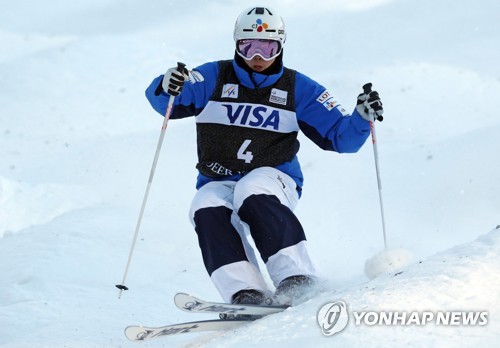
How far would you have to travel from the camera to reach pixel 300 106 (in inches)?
208

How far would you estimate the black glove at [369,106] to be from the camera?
5.01 m

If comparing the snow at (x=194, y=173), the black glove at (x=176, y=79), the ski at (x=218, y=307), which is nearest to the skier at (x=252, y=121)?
the black glove at (x=176, y=79)

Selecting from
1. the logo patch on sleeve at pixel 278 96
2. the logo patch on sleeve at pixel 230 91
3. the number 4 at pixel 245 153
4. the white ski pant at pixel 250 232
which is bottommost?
the white ski pant at pixel 250 232

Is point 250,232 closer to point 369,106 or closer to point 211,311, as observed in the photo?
point 211,311

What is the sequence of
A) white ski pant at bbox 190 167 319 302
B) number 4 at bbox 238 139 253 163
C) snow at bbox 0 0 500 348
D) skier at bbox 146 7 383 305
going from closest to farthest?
snow at bbox 0 0 500 348 < white ski pant at bbox 190 167 319 302 < skier at bbox 146 7 383 305 < number 4 at bbox 238 139 253 163

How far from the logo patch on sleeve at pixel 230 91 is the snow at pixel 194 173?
4.11ft

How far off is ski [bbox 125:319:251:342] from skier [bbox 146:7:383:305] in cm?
47

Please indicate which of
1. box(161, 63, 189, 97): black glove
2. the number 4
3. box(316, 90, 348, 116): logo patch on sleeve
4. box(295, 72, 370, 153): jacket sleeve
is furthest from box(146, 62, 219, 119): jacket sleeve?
box(316, 90, 348, 116): logo patch on sleeve

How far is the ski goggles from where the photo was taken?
17.0 ft

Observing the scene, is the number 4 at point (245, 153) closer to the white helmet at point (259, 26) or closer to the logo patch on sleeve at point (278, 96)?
the logo patch on sleeve at point (278, 96)

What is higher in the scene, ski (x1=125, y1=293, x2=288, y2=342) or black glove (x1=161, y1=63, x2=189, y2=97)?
black glove (x1=161, y1=63, x2=189, y2=97)

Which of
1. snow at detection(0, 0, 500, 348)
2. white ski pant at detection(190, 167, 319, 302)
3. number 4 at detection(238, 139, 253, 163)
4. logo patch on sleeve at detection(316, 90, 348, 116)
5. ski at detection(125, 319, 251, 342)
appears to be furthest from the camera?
logo patch on sleeve at detection(316, 90, 348, 116)

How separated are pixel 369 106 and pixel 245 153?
77 centimetres

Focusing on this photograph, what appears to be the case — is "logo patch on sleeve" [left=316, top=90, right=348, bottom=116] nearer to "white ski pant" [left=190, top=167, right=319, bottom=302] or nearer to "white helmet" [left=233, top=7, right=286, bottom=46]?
"white helmet" [left=233, top=7, right=286, bottom=46]
